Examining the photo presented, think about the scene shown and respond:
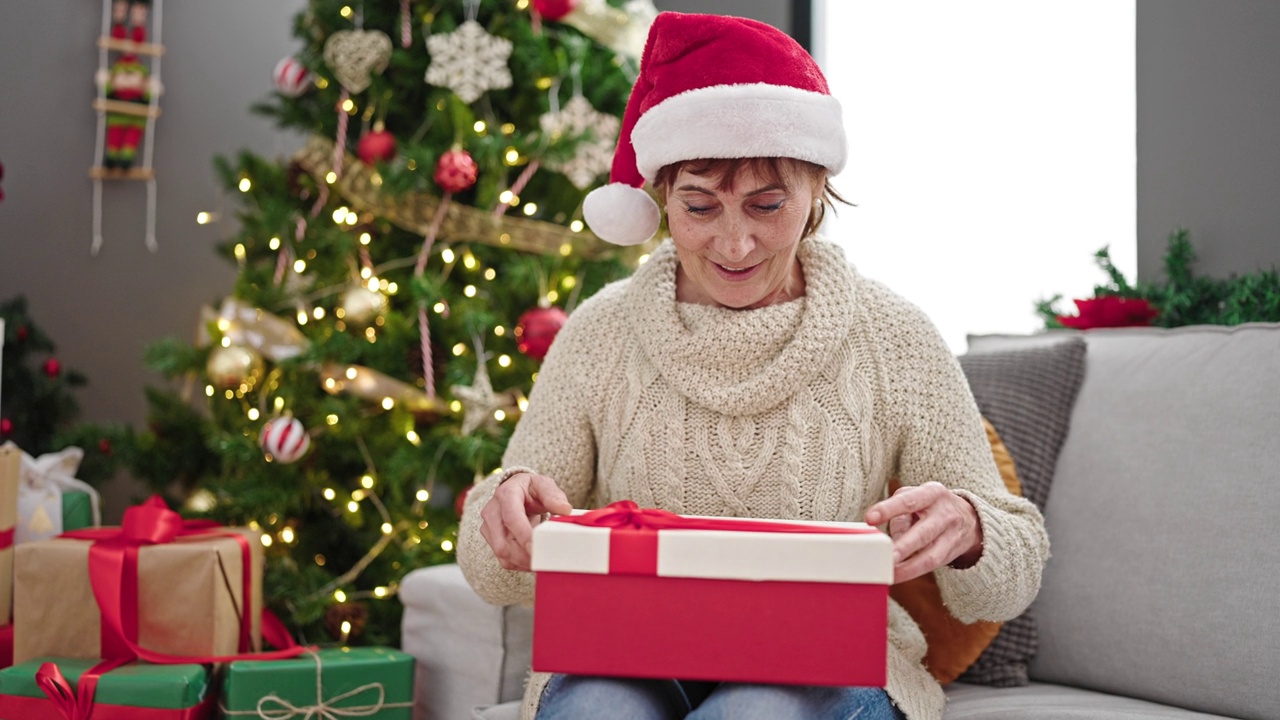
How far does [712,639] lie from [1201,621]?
82 centimetres

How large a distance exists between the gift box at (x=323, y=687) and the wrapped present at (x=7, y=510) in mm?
538

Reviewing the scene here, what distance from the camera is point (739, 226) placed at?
1.27 meters

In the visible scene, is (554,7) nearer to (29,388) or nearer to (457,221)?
(457,221)

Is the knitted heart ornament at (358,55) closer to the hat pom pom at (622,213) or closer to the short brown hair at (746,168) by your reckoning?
the hat pom pom at (622,213)

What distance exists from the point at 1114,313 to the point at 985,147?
82cm

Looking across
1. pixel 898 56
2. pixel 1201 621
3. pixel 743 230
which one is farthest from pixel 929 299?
pixel 743 230

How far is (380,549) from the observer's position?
232cm

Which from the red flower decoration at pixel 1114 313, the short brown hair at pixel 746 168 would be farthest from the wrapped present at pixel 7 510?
the red flower decoration at pixel 1114 313

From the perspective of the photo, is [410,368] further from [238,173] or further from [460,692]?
[460,692]

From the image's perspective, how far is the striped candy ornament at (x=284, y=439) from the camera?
7.15 ft

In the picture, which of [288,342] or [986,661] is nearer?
[986,661]

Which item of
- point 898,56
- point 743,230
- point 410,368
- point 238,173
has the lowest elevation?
point 410,368

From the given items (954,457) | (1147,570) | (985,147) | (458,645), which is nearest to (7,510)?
(458,645)

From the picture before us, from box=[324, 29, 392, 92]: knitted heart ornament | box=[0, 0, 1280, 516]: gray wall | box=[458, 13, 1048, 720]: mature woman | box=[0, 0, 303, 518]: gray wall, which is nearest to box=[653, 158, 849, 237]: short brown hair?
box=[458, 13, 1048, 720]: mature woman
